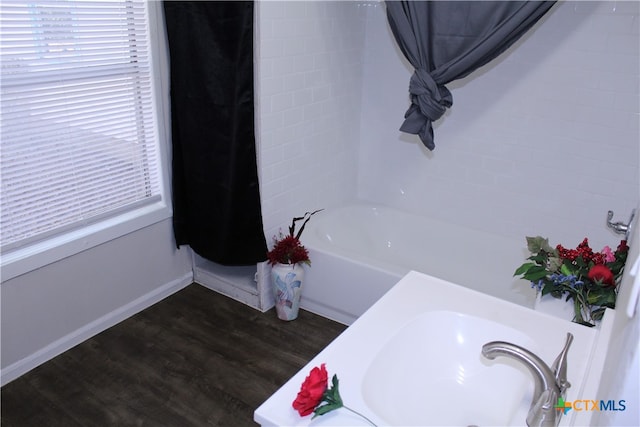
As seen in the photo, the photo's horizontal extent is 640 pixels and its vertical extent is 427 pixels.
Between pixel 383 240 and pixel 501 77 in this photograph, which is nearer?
pixel 501 77

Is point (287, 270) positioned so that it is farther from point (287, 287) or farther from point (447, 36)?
point (447, 36)

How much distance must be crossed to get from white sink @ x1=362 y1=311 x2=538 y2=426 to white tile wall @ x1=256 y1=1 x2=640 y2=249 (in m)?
1.50

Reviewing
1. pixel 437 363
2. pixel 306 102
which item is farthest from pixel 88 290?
pixel 437 363

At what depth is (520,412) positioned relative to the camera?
3.86ft

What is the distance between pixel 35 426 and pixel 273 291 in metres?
1.26

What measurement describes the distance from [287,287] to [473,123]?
4.72 feet

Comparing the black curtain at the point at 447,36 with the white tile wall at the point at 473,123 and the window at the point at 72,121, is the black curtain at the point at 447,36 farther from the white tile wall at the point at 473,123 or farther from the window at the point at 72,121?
the window at the point at 72,121

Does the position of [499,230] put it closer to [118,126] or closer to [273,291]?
[273,291]

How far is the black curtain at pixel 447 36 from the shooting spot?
244 centimetres

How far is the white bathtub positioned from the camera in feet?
8.86

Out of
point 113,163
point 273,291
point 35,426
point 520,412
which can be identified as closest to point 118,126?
point 113,163

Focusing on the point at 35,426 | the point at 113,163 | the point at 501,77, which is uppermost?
the point at 501,77

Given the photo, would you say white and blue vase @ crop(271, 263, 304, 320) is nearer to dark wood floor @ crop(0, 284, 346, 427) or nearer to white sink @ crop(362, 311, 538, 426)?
dark wood floor @ crop(0, 284, 346, 427)

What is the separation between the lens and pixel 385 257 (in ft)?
10.9
